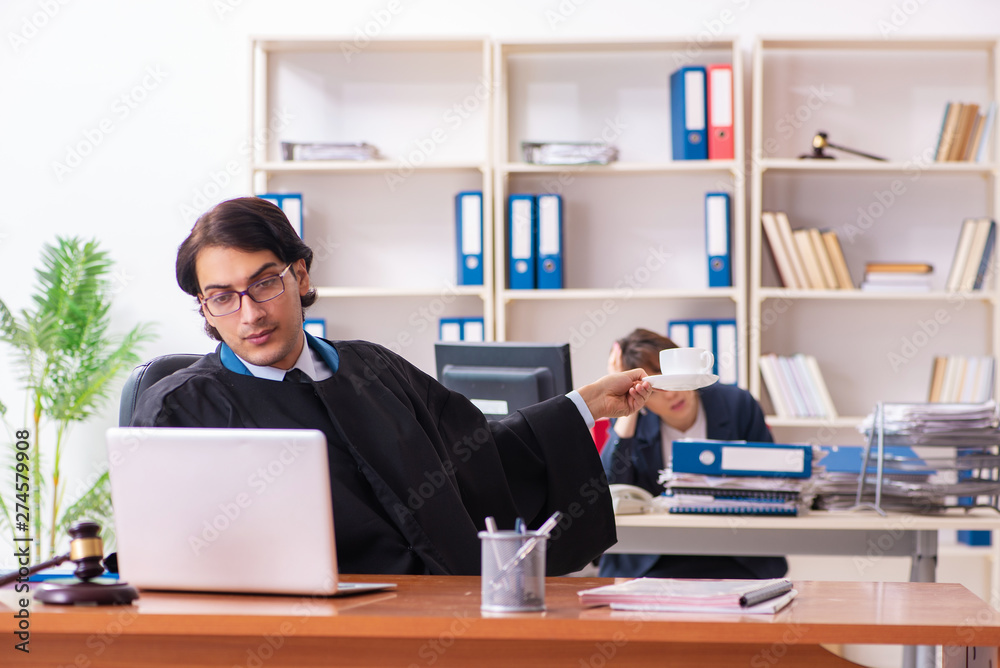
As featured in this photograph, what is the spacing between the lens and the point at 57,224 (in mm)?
4125

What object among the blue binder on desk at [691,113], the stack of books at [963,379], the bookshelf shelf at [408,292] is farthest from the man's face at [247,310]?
the stack of books at [963,379]

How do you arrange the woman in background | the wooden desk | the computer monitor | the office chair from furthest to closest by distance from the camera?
1. the woman in background
2. the computer monitor
3. the office chair
4. the wooden desk

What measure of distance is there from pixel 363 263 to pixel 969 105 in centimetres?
247

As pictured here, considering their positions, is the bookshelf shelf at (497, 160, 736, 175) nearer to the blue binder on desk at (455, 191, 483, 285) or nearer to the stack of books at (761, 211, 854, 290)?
the blue binder on desk at (455, 191, 483, 285)

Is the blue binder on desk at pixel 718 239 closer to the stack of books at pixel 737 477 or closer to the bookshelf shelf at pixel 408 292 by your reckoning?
the bookshelf shelf at pixel 408 292

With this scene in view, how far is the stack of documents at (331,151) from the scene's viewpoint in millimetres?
3848

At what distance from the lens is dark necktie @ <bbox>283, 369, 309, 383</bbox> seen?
1705 millimetres

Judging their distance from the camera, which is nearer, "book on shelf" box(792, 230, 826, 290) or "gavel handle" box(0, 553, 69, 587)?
"gavel handle" box(0, 553, 69, 587)

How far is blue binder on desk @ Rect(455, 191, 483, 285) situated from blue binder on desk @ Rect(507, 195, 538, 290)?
0.12 metres

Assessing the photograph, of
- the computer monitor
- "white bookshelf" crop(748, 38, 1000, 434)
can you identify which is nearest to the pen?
the computer monitor

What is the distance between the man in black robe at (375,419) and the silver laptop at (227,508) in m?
0.41

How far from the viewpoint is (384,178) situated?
4082mm

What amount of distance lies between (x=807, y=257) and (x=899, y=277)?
0.37m

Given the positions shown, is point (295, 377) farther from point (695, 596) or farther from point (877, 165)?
point (877, 165)
